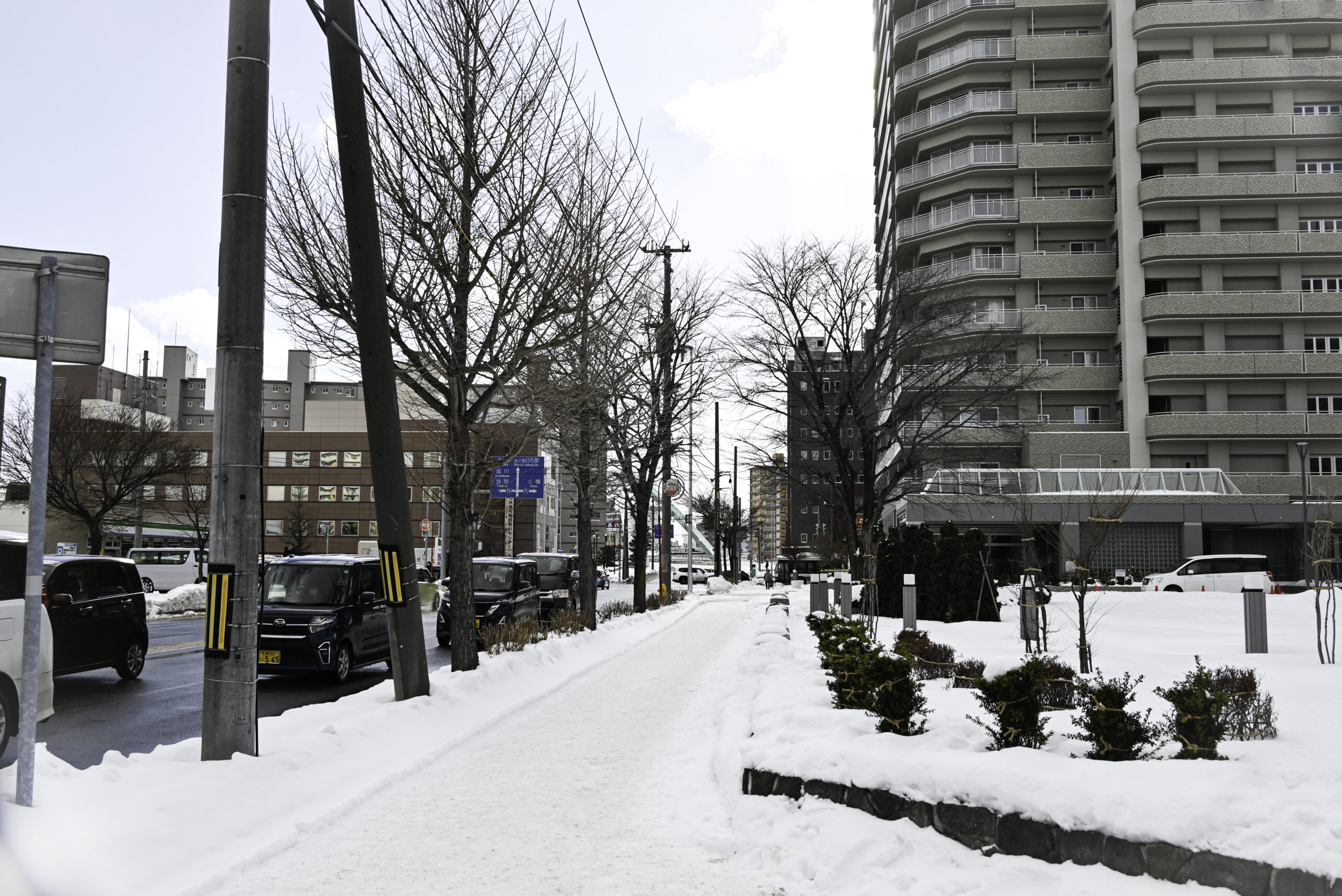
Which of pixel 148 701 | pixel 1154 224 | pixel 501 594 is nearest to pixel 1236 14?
pixel 1154 224

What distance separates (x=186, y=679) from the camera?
1415 centimetres

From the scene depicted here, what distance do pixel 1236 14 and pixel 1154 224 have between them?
1313 centimetres

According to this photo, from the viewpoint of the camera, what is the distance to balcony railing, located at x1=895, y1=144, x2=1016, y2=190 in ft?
193

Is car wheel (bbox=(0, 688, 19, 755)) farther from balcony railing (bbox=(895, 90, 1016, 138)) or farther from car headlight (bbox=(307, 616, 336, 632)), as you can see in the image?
balcony railing (bbox=(895, 90, 1016, 138))

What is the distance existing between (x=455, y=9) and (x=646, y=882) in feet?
37.5

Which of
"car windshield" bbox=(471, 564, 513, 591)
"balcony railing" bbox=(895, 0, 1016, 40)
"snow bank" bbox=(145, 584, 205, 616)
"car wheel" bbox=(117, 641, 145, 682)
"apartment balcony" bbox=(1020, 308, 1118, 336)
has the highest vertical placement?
"balcony railing" bbox=(895, 0, 1016, 40)

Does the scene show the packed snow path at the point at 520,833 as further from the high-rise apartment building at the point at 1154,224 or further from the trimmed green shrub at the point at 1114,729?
the high-rise apartment building at the point at 1154,224

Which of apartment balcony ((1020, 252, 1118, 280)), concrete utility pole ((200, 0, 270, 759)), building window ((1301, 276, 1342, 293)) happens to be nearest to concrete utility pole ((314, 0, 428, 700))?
concrete utility pole ((200, 0, 270, 759))

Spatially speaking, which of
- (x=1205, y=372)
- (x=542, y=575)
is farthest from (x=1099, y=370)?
(x=542, y=575)

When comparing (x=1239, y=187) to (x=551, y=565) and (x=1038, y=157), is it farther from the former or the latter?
(x=551, y=565)

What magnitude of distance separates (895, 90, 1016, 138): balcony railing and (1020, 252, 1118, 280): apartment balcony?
9.57 m

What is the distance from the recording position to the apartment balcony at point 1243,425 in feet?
172

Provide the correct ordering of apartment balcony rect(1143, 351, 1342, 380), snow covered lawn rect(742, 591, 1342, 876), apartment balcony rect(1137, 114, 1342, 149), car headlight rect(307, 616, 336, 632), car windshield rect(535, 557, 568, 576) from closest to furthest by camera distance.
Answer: snow covered lawn rect(742, 591, 1342, 876) < car headlight rect(307, 616, 336, 632) < car windshield rect(535, 557, 568, 576) < apartment balcony rect(1143, 351, 1342, 380) < apartment balcony rect(1137, 114, 1342, 149)

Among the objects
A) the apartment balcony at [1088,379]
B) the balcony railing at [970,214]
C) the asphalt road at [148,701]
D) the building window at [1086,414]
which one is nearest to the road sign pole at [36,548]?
the asphalt road at [148,701]
